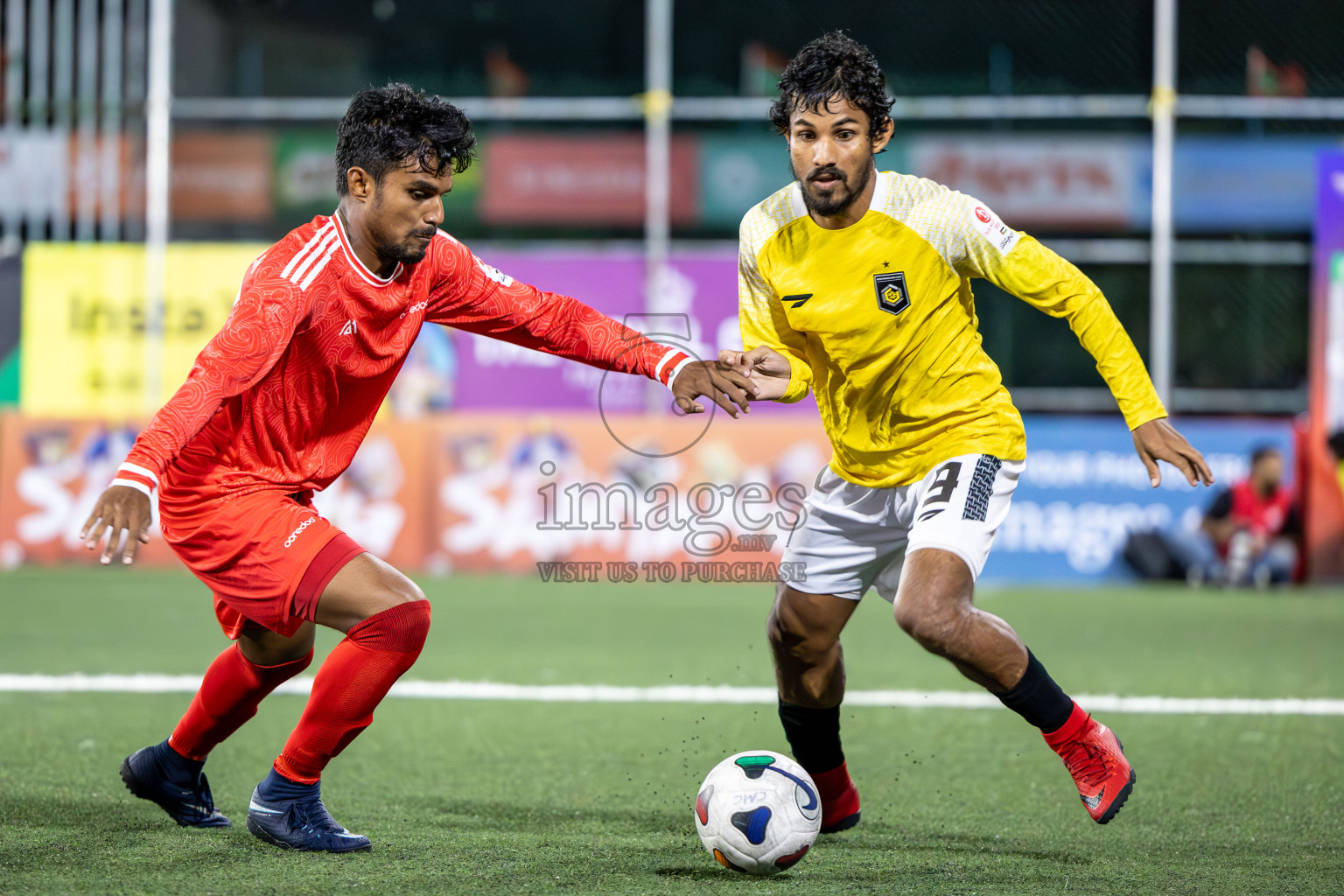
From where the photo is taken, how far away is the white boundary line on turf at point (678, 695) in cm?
704

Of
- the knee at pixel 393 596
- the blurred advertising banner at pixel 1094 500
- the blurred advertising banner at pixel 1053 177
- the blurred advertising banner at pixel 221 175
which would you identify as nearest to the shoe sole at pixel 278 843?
the knee at pixel 393 596

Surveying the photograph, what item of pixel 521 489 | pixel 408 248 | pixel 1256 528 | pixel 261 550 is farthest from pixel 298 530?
pixel 1256 528

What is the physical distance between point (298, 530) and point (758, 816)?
1.44 metres

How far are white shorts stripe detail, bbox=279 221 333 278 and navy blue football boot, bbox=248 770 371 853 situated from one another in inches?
54.1

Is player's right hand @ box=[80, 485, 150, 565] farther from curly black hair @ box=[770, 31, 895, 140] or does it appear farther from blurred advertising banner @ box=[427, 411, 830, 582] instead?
blurred advertising banner @ box=[427, 411, 830, 582]

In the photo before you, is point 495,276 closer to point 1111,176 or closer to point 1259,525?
point 1259,525

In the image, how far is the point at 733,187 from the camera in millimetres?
15656

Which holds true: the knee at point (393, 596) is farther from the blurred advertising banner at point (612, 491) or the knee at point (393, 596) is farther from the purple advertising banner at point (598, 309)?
the purple advertising banner at point (598, 309)

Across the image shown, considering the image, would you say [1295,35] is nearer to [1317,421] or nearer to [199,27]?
[1317,421]

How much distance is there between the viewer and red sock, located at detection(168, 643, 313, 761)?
15.4ft

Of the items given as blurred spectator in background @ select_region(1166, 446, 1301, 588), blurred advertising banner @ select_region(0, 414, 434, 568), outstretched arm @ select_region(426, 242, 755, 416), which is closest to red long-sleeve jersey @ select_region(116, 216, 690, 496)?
outstretched arm @ select_region(426, 242, 755, 416)

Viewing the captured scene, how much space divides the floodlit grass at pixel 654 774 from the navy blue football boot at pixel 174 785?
0.22ft

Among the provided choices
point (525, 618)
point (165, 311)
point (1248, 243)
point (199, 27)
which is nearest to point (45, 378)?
point (165, 311)

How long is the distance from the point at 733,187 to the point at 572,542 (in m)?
4.83
